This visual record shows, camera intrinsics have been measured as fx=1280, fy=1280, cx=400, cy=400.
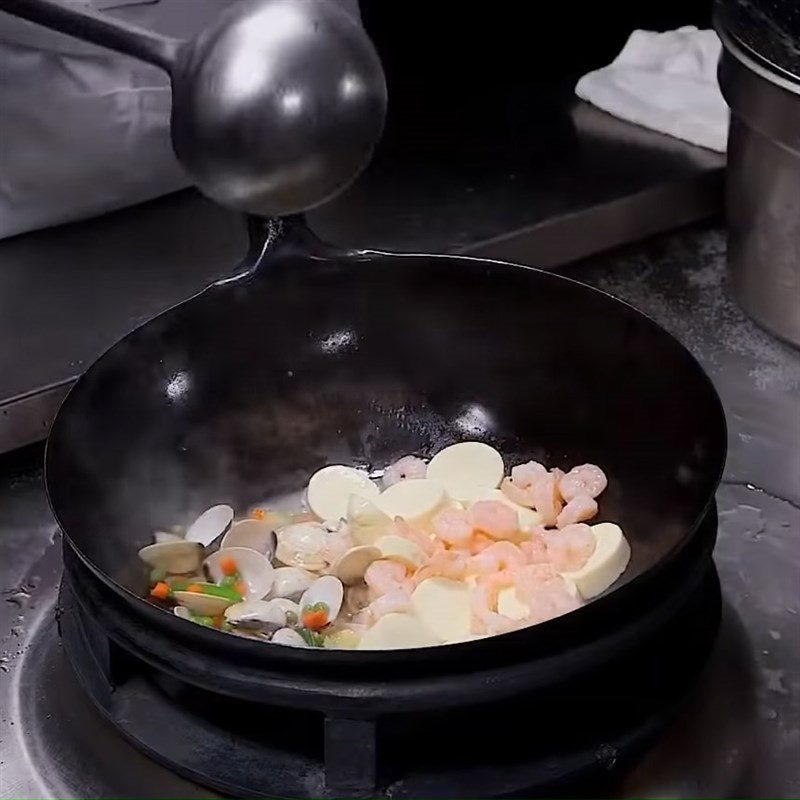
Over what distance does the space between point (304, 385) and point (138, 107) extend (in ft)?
1.24

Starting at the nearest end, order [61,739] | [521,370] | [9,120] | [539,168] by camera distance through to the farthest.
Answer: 1. [61,739]
2. [521,370]
3. [9,120]
4. [539,168]

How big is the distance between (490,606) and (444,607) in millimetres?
34

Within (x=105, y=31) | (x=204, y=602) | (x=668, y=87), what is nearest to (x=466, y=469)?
(x=204, y=602)

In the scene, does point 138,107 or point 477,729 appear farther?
point 138,107

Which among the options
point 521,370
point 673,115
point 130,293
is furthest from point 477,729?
point 673,115

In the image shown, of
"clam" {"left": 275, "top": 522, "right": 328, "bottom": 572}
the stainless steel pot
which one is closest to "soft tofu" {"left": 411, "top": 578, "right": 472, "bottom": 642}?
"clam" {"left": 275, "top": 522, "right": 328, "bottom": 572}

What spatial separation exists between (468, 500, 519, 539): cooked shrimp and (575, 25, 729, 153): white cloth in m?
0.67

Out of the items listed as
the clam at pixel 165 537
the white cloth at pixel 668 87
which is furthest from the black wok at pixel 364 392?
the white cloth at pixel 668 87

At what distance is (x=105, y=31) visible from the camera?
0.68 metres

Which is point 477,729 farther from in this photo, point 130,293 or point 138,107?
point 138,107

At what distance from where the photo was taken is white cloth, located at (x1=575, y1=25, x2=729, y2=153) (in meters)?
1.49

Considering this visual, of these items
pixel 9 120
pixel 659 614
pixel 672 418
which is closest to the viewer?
pixel 659 614

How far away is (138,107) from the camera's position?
1.30 m

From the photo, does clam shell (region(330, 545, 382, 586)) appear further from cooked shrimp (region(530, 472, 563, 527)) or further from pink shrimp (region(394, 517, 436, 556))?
cooked shrimp (region(530, 472, 563, 527))
